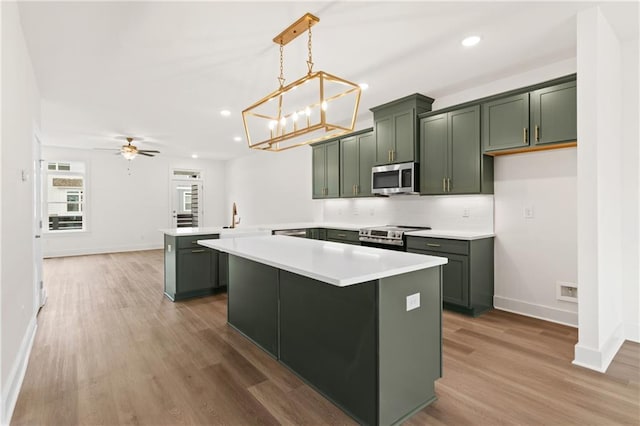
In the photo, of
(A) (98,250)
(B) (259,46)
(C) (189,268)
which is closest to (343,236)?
(C) (189,268)

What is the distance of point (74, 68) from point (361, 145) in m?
3.72

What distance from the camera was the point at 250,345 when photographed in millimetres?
2930

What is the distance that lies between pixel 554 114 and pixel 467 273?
1796 millimetres

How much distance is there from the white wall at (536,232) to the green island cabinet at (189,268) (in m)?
3.70

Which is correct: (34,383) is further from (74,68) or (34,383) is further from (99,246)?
(99,246)

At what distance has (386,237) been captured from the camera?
4.42m

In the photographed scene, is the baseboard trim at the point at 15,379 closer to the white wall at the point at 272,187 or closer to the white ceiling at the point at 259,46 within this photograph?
the white ceiling at the point at 259,46

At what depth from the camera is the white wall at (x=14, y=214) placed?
2027 millimetres

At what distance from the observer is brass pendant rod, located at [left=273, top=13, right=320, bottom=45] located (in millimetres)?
2372

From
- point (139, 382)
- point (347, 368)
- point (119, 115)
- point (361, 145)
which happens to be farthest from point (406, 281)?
point (119, 115)

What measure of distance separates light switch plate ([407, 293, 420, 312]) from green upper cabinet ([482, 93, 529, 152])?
7.78 ft

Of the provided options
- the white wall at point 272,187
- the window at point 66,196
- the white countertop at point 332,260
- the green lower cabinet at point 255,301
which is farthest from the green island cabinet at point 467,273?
the window at point 66,196

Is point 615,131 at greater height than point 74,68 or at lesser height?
lesser

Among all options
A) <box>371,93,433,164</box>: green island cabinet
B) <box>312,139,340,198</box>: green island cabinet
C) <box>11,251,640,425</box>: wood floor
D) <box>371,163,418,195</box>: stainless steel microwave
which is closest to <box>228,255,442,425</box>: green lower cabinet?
<box>11,251,640,425</box>: wood floor
